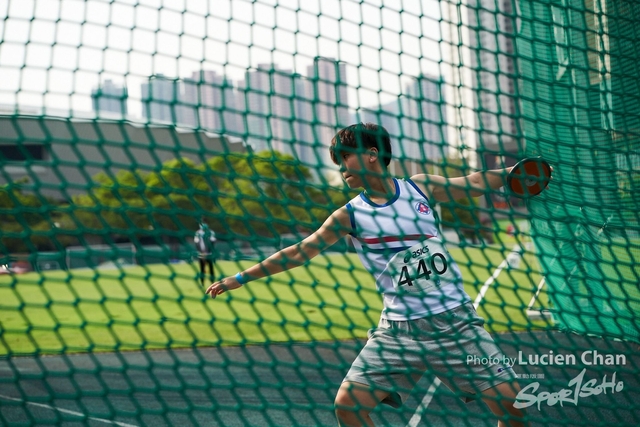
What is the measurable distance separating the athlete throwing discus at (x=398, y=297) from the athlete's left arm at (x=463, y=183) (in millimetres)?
154

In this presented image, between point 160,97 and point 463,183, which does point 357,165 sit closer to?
point 463,183

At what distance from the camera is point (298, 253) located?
2.78 metres

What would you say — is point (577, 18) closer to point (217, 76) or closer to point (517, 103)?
point (517, 103)

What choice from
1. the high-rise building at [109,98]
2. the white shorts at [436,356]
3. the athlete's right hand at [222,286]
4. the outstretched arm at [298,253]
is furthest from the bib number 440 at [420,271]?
the high-rise building at [109,98]

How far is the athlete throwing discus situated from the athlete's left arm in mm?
154

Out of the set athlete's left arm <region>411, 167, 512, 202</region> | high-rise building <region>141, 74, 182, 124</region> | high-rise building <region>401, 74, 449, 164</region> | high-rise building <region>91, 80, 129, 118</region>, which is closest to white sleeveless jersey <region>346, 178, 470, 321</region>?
athlete's left arm <region>411, 167, 512, 202</region>

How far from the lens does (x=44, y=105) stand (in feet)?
8.24

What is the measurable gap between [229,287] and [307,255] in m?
0.33

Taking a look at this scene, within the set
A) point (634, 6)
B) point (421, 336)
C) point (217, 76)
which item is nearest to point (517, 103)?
point (634, 6)

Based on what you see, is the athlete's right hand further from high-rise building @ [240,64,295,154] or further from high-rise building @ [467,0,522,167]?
high-rise building @ [467,0,522,167]

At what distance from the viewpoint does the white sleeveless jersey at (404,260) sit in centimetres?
279

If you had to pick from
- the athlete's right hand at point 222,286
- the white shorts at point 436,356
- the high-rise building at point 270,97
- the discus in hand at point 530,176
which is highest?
the high-rise building at point 270,97

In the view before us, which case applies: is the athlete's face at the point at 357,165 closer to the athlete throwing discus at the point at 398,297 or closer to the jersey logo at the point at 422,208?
the athlete throwing discus at the point at 398,297

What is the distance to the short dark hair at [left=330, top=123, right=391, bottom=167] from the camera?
2.77 m
